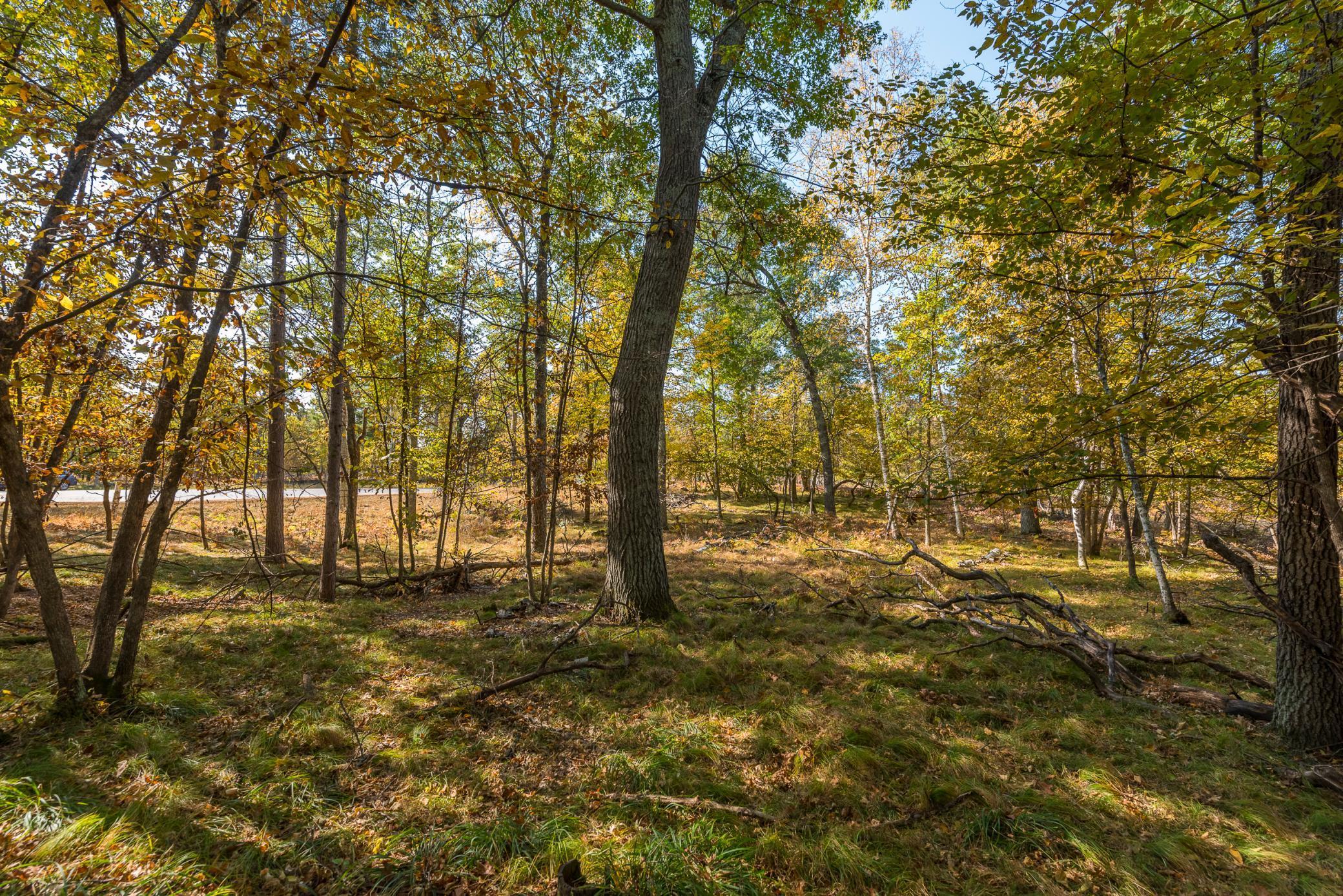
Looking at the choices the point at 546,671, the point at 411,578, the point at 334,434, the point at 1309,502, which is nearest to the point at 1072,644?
the point at 1309,502

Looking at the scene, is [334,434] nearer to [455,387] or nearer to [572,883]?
[455,387]

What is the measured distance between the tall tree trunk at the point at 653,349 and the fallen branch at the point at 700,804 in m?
2.66

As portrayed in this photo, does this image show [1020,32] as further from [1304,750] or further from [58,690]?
[58,690]

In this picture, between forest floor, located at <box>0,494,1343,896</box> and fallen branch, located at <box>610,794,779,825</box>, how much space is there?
26 mm

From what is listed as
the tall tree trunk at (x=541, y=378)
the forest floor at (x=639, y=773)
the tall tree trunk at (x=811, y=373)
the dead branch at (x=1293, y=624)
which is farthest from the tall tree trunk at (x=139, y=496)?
the tall tree trunk at (x=811, y=373)

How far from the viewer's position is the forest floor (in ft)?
7.80

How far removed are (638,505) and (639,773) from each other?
286 cm

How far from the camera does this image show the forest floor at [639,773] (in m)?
2.38

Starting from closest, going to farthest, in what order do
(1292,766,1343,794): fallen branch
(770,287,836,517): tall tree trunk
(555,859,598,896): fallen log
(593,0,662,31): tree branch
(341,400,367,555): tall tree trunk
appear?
(555,859,598,896): fallen log, (1292,766,1343,794): fallen branch, (593,0,662,31): tree branch, (341,400,367,555): tall tree trunk, (770,287,836,517): tall tree trunk

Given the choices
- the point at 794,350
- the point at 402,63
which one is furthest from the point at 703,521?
the point at 402,63

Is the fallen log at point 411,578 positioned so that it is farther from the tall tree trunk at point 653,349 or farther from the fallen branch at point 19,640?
the tall tree trunk at point 653,349

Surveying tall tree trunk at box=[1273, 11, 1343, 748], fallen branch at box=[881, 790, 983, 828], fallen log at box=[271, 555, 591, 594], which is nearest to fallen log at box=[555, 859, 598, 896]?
fallen branch at box=[881, 790, 983, 828]

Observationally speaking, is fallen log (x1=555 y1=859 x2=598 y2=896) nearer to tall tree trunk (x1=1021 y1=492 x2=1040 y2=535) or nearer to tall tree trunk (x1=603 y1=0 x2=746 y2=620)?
tall tree trunk (x1=603 y1=0 x2=746 y2=620)

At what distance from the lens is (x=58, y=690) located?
137 inches
